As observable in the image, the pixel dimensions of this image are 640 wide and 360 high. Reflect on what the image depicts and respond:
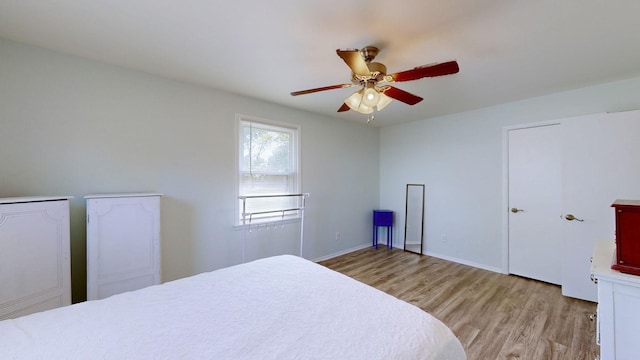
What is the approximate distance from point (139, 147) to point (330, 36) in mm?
2160

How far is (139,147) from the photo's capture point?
2559 mm

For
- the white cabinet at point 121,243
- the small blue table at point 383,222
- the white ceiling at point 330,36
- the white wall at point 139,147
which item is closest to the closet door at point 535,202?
the white ceiling at point 330,36

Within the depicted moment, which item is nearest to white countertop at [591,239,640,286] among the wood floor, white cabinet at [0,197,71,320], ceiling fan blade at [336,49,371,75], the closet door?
the wood floor

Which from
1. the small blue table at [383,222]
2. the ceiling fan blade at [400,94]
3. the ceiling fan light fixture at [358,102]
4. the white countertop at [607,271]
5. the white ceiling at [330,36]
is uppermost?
the white ceiling at [330,36]

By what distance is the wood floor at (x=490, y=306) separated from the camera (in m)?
2.03

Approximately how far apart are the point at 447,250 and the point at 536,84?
2688 mm

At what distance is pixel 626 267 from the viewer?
3.82 feet

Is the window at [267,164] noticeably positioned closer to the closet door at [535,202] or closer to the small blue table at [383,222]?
the small blue table at [383,222]

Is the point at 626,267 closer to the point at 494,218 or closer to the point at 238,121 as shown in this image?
the point at 494,218

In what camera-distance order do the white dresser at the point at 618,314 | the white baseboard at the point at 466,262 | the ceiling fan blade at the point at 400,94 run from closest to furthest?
the white dresser at the point at 618,314
the ceiling fan blade at the point at 400,94
the white baseboard at the point at 466,262

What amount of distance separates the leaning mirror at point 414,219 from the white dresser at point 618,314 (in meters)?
3.43

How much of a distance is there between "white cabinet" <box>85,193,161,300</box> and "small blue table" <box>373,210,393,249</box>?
366cm

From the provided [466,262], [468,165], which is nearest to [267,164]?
[468,165]

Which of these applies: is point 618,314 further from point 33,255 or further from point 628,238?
point 33,255
